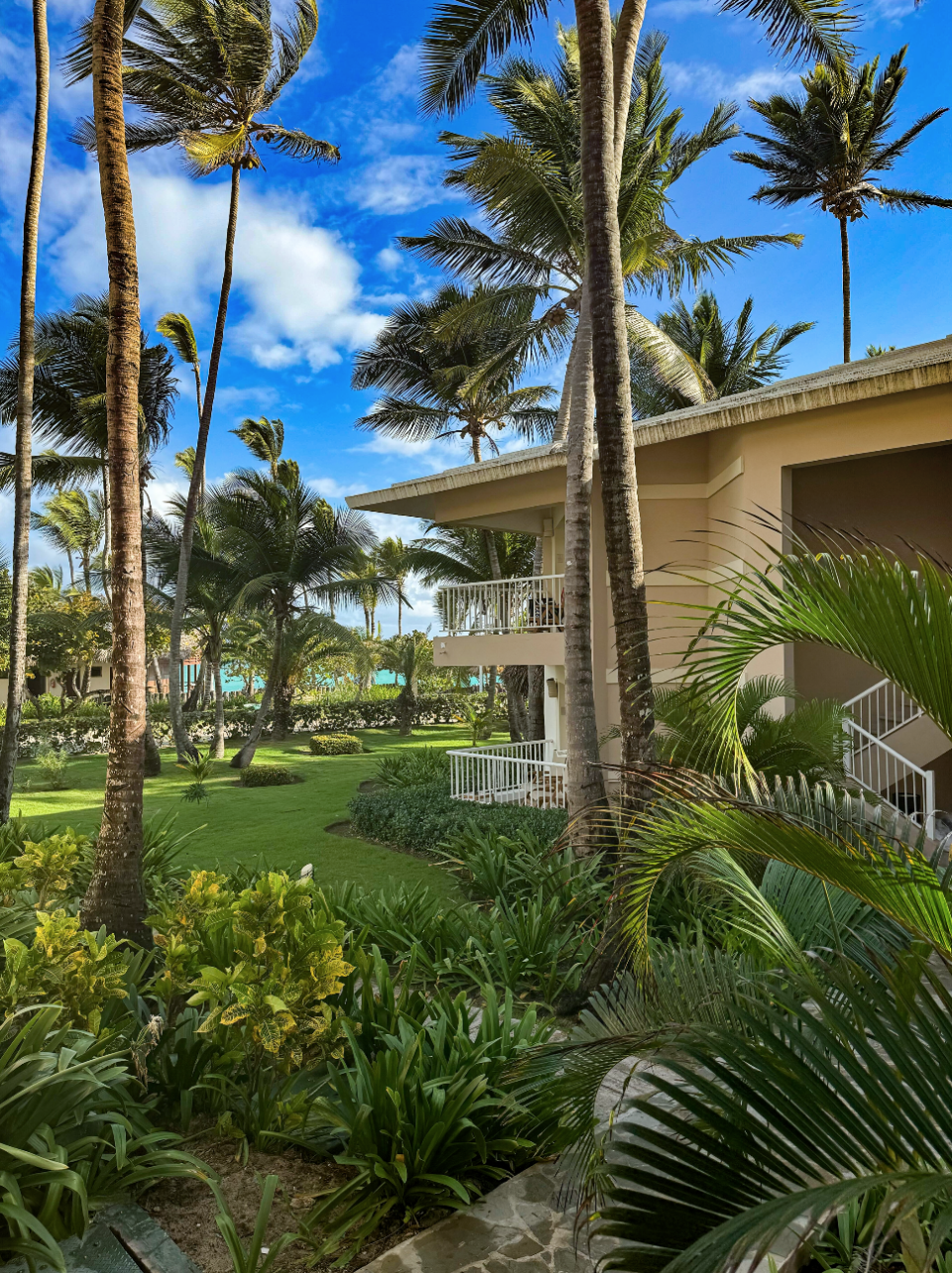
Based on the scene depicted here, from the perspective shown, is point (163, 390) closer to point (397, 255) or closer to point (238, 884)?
point (397, 255)

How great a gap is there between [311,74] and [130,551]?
15855 millimetres

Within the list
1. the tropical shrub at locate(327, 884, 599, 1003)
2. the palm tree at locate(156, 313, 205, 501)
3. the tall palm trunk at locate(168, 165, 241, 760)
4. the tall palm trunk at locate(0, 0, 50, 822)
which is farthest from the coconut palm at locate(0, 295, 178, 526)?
the tropical shrub at locate(327, 884, 599, 1003)

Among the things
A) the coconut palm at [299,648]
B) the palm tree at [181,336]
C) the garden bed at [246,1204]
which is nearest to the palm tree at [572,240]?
the garden bed at [246,1204]

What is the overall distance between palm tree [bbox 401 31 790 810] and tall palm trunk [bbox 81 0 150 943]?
4025 mm

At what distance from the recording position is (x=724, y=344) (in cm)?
2475

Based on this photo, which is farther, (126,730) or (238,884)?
(238,884)

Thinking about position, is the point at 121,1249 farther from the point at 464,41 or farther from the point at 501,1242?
the point at 464,41

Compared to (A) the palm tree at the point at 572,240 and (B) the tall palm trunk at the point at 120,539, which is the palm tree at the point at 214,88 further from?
(B) the tall palm trunk at the point at 120,539

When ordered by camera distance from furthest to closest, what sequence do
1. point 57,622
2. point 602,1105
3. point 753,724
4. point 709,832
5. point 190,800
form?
1. point 57,622
2. point 190,800
3. point 753,724
4. point 602,1105
5. point 709,832

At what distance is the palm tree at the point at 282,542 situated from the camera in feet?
67.6

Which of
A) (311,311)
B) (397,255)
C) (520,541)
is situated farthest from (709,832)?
(311,311)

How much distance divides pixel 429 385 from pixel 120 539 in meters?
17.7

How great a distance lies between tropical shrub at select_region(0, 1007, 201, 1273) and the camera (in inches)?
104

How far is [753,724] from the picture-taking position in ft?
24.8
